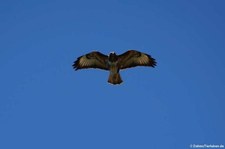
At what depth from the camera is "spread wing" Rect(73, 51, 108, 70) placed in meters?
18.4

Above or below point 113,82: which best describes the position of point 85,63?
above

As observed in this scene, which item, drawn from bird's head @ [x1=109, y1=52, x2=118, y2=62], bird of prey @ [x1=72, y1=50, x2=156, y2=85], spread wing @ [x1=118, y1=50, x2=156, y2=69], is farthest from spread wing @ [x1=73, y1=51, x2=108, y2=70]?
spread wing @ [x1=118, y1=50, x2=156, y2=69]

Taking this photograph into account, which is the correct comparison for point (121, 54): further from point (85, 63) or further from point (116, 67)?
point (85, 63)

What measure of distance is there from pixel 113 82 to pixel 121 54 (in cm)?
170

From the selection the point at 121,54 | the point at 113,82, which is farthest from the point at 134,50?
the point at 113,82

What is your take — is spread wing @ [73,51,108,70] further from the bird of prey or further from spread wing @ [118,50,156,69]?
spread wing @ [118,50,156,69]

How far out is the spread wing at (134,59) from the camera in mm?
18328

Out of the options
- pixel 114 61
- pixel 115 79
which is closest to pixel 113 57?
pixel 114 61

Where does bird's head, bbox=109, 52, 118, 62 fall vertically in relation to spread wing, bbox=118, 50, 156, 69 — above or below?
below

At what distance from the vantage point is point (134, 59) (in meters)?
18.9

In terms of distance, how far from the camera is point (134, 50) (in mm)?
18656

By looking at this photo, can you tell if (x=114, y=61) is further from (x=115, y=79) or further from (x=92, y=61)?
(x=92, y=61)

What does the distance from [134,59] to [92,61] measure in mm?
2011

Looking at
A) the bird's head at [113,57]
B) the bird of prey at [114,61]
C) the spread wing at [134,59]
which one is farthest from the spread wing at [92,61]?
the spread wing at [134,59]
